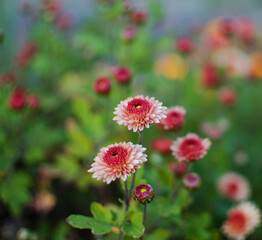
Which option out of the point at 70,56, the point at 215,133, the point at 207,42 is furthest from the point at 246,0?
the point at 215,133

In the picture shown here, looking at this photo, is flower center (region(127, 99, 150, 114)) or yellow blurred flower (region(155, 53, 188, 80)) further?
yellow blurred flower (region(155, 53, 188, 80))

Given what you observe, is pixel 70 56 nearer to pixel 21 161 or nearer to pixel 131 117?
pixel 21 161

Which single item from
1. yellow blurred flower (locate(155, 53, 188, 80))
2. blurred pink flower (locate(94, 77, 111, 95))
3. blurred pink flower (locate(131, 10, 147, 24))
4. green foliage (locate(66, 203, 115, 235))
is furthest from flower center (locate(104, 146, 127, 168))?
yellow blurred flower (locate(155, 53, 188, 80))

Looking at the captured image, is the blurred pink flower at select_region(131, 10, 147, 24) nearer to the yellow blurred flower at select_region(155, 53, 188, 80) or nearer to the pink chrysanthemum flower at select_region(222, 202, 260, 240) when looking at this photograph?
the yellow blurred flower at select_region(155, 53, 188, 80)

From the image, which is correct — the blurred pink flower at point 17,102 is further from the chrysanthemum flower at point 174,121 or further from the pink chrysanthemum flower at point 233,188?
the pink chrysanthemum flower at point 233,188

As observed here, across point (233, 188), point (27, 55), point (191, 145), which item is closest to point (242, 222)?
point (233, 188)

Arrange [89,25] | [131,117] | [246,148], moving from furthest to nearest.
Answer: [89,25] → [246,148] → [131,117]
